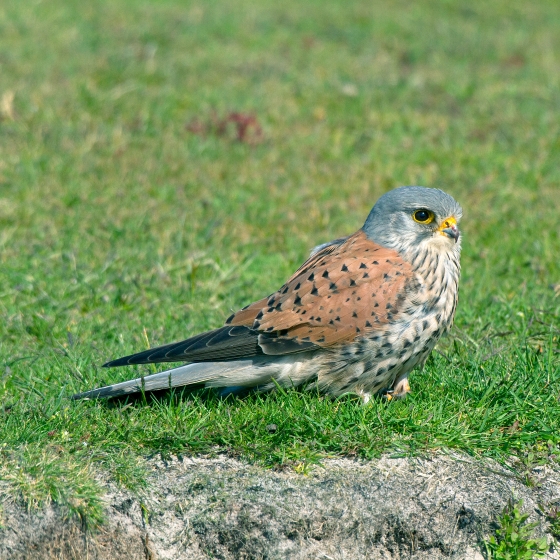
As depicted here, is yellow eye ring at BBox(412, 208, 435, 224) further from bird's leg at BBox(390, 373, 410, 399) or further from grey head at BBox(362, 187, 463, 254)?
bird's leg at BBox(390, 373, 410, 399)

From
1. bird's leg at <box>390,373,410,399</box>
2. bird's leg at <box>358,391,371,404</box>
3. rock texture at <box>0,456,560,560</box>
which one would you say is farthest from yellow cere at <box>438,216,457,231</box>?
rock texture at <box>0,456,560,560</box>

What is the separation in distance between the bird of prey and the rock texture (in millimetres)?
523

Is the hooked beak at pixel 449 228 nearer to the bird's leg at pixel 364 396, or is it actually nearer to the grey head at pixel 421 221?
the grey head at pixel 421 221

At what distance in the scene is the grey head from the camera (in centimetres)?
444

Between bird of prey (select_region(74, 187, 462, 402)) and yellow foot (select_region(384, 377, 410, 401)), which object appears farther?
yellow foot (select_region(384, 377, 410, 401))

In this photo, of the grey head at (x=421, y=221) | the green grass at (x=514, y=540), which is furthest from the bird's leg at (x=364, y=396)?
the green grass at (x=514, y=540)

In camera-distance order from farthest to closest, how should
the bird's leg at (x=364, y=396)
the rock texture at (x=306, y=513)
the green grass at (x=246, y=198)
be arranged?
the bird's leg at (x=364, y=396), the green grass at (x=246, y=198), the rock texture at (x=306, y=513)

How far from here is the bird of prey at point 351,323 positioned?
13.8ft

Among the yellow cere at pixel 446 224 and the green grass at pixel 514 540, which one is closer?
the green grass at pixel 514 540

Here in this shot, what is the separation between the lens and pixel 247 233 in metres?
6.80

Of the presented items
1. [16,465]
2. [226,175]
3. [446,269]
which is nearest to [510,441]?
[446,269]

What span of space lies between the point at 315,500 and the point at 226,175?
425 centimetres

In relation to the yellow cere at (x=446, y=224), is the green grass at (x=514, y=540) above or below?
below

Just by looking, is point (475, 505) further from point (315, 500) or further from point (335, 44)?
point (335, 44)
